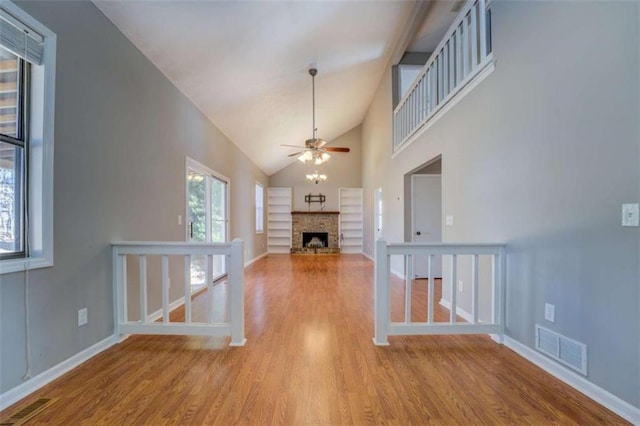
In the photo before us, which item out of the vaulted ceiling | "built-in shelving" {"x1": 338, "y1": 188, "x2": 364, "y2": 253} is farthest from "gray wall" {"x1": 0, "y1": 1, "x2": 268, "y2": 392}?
"built-in shelving" {"x1": 338, "y1": 188, "x2": 364, "y2": 253}

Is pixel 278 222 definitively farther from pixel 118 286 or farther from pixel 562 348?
pixel 562 348

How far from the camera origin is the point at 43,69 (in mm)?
1921

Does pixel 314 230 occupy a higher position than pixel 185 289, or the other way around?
pixel 314 230

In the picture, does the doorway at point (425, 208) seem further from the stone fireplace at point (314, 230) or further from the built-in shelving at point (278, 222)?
the built-in shelving at point (278, 222)

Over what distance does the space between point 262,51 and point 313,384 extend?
11.7 ft

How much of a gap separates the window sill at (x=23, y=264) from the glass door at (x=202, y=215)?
2.12 m

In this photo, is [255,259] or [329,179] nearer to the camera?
[255,259]

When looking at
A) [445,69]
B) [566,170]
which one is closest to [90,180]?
[566,170]

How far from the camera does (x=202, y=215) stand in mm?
4504

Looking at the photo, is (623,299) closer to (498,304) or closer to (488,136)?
(498,304)

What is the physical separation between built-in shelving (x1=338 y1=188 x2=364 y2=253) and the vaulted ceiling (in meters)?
3.57

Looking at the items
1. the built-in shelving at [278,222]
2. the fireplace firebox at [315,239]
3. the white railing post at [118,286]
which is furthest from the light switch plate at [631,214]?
the built-in shelving at [278,222]

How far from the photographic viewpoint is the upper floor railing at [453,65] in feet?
9.42

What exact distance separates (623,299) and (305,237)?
27.8ft
